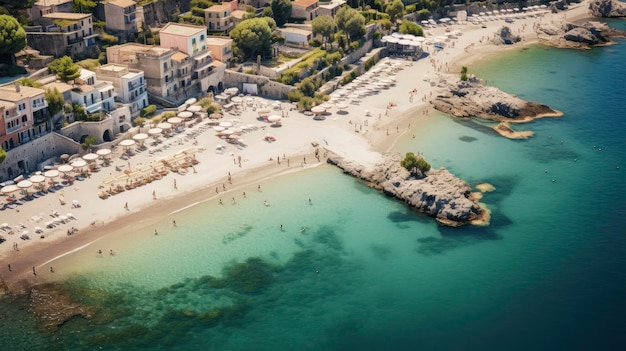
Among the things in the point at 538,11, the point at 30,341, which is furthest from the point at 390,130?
the point at 538,11

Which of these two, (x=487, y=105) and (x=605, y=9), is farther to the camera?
(x=605, y=9)

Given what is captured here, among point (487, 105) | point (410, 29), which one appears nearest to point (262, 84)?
point (487, 105)

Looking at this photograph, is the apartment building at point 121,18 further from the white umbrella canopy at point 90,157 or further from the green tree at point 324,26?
the white umbrella canopy at point 90,157

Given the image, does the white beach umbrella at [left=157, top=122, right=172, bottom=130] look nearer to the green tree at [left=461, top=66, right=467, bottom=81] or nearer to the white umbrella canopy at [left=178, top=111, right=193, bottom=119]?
the white umbrella canopy at [left=178, top=111, right=193, bottom=119]

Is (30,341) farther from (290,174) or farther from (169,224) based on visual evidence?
(290,174)

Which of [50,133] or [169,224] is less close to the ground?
[50,133]

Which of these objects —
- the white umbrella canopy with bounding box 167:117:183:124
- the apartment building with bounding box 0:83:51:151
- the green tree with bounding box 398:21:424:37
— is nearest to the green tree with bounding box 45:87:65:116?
the apartment building with bounding box 0:83:51:151

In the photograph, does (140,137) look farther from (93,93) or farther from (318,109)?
(318,109)
